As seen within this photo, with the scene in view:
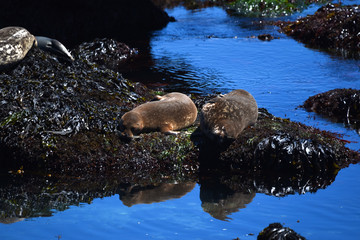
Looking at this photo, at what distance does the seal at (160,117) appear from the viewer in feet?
23.1

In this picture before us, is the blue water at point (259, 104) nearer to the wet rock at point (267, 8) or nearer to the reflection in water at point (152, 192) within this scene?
the reflection in water at point (152, 192)

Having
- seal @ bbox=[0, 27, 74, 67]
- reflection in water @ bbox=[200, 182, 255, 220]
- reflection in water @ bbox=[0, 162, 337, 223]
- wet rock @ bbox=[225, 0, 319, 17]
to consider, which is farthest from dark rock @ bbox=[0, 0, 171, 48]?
reflection in water @ bbox=[200, 182, 255, 220]

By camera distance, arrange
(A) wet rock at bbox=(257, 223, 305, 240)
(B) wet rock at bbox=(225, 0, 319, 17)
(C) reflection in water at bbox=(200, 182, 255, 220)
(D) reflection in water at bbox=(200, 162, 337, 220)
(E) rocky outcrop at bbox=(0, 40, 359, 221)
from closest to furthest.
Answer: (A) wet rock at bbox=(257, 223, 305, 240)
(C) reflection in water at bbox=(200, 182, 255, 220)
(D) reflection in water at bbox=(200, 162, 337, 220)
(E) rocky outcrop at bbox=(0, 40, 359, 221)
(B) wet rock at bbox=(225, 0, 319, 17)

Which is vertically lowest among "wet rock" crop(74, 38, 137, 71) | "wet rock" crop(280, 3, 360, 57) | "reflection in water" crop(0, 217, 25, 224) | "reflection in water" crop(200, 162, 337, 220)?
"reflection in water" crop(200, 162, 337, 220)

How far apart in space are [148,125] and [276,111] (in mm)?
3353

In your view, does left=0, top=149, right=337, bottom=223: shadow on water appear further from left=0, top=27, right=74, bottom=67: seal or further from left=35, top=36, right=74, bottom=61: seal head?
left=35, top=36, right=74, bottom=61: seal head

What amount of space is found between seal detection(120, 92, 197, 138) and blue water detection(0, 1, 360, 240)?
3.84 ft

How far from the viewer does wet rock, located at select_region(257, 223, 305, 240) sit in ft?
15.9

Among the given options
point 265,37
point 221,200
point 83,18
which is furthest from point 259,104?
point 83,18

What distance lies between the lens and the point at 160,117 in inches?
285

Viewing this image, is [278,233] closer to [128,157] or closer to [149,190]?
[149,190]

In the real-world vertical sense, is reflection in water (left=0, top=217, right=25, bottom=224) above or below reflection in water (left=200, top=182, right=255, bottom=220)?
above

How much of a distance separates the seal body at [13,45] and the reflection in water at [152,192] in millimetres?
3178

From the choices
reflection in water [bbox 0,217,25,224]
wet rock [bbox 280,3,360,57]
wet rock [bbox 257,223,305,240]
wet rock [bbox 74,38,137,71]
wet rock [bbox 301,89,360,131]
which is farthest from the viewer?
wet rock [bbox 280,3,360,57]
